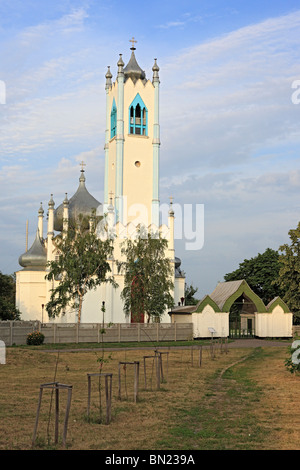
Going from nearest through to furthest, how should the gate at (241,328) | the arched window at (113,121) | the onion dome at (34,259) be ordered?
the gate at (241,328) → the arched window at (113,121) → the onion dome at (34,259)

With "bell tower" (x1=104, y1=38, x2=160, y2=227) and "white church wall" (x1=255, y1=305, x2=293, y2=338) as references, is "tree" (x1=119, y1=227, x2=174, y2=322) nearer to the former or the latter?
"bell tower" (x1=104, y1=38, x2=160, y2=227)

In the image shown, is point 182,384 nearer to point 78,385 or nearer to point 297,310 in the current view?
point 78,385

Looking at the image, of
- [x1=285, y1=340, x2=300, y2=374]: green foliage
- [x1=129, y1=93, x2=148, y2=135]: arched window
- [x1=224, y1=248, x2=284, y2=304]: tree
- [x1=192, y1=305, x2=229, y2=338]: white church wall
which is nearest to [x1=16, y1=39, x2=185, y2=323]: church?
[x1=129, y1=93, x2=148, y2=135]: arched window

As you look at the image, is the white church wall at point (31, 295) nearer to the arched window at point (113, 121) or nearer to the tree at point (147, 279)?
the tree at point (147, 279)

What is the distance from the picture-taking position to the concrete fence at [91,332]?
3909 cm

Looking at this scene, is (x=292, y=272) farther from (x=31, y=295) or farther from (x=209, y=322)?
(x=31, y=295)

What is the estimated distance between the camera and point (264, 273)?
246 ft

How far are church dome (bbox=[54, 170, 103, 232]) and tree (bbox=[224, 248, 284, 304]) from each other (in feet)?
77.1

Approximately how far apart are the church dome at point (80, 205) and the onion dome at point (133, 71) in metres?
11.4

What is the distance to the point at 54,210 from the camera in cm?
6512

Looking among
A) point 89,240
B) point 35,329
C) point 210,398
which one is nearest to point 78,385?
point 210,398

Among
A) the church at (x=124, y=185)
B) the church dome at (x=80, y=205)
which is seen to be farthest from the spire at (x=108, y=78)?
the church dome at (x=80, y=205)

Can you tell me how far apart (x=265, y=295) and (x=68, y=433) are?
6494 cm

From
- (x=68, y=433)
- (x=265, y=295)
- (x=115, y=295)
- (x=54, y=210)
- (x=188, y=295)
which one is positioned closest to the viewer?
(x=68, y=433)
